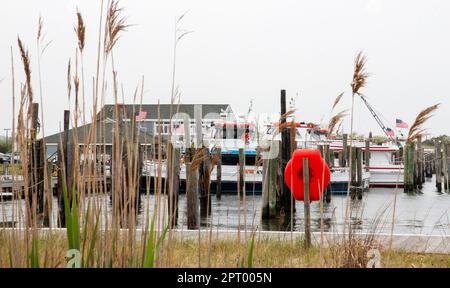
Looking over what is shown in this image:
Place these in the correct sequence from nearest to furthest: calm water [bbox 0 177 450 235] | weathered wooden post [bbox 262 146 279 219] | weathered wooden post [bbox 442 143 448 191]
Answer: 1. calm water [bbox 0 177 450 235]
2. weathered wooden post [bbox 262 146 279 219]
3. weathered wooden post [bbox 442 143 448 191]

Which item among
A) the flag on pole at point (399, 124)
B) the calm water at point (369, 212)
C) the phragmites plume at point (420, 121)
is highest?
the flag on pole at point (399, 124)

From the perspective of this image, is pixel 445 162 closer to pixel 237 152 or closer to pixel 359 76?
pixel 237 152

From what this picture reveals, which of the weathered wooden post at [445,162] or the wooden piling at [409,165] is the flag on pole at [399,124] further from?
the wooden piling at [409,165]

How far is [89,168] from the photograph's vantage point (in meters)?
3.25

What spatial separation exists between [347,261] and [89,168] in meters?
2.12

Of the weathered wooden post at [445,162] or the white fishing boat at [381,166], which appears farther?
the white fishing boat at [381,166]

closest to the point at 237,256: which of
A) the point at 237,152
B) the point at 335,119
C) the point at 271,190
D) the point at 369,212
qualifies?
the point at 335,119

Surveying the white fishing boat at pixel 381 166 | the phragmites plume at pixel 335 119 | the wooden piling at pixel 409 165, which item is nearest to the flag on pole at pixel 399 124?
the white fishing boat at pixel 381 166

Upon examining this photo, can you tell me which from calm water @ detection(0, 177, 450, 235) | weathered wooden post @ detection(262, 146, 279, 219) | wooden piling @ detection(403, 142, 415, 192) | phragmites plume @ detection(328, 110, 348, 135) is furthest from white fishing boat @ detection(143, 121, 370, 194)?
phragmites plume @ detection(328, 110, 348, 135)

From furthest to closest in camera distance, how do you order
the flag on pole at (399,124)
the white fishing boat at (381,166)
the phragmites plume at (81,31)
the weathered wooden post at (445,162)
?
1. the flag on pole at (399,124)
2. the white fishing boat at (381,166)
3. the weathered wooden post at (445,162)
4. the phragmites plume at (81,31)

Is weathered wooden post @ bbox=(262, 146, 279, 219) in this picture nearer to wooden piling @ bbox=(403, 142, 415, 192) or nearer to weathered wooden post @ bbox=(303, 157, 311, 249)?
weathered wooden post @ bbox=(303, 157, 311, 249)

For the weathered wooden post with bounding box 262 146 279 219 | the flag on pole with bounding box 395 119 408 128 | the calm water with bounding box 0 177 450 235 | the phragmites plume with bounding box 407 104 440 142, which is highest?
the flag on pole with bounding box 395 119 408 128

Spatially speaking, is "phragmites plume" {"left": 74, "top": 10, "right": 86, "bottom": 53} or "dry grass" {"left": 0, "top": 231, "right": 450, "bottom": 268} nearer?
"phragmites plume" {"left": 74, "top": 10, "right": 86, "bottom": 53}
